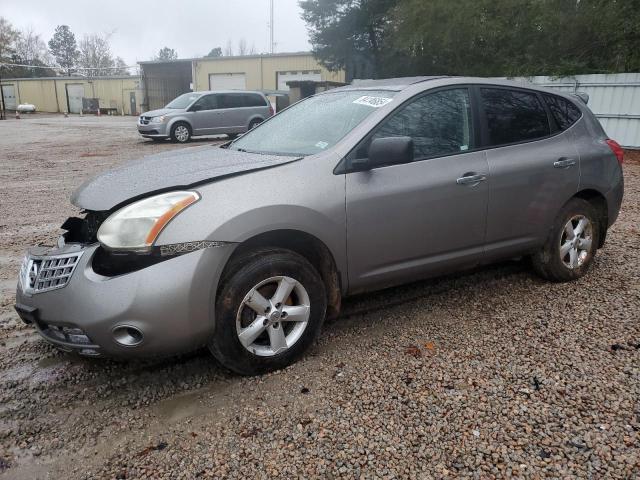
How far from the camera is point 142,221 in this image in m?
2.53

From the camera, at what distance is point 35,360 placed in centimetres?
310

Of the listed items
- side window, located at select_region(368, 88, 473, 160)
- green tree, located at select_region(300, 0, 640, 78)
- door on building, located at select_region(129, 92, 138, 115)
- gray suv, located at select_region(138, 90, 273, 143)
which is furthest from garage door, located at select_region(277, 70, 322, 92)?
side window, located at select_region(368, 88, 473, 160)

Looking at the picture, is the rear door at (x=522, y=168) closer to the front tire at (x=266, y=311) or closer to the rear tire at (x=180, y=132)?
the front tire at (x=266, y=311)

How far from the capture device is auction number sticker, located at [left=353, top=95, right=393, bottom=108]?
3.32 metres

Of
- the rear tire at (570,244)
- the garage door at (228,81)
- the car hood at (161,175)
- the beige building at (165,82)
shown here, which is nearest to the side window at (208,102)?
the beige building at (165,82)

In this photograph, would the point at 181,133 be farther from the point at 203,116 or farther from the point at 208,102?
the point at 208,102

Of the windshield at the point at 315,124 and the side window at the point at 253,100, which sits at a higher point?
the side window at the point at 253,100

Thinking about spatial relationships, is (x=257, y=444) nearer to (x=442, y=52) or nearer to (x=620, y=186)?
(x=620, y=186)

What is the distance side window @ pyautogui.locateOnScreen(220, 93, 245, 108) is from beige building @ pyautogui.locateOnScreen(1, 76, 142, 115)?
2745cm

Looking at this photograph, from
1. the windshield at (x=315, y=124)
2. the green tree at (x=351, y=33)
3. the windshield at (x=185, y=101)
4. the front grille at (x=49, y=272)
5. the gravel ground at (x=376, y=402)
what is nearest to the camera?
the gravel ground at (x=376, y=402)

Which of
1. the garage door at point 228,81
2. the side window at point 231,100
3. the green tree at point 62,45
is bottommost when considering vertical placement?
the side window at point 231,100

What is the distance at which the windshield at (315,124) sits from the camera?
3.28 m

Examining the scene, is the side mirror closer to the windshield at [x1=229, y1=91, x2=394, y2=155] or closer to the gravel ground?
the windshield at [x1=229, y1=91, x2=394, y2=155]

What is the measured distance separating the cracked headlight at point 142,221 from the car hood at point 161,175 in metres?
0.06
